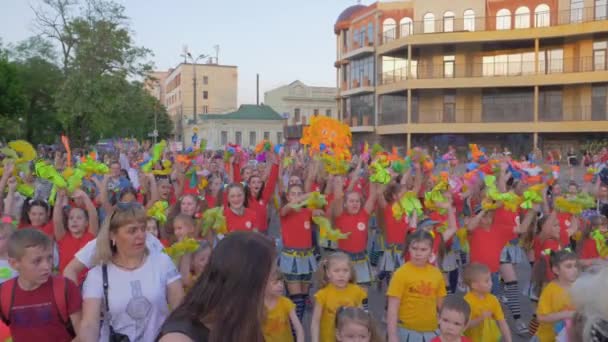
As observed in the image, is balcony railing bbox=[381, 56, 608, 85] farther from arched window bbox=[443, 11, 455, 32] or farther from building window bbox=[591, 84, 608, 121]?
arched window bbox=[443, 11, 455, 32]

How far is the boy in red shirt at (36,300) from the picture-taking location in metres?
3.21

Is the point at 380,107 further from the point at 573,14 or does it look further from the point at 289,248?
the point at 289,248

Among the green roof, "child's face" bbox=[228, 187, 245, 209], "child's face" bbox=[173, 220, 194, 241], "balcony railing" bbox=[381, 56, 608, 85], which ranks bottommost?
"child's face" bbox=[173, 220, 194, 241]

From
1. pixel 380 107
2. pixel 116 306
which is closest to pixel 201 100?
pixel 380 107

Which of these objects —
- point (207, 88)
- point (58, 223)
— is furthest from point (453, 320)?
point (207, 88)

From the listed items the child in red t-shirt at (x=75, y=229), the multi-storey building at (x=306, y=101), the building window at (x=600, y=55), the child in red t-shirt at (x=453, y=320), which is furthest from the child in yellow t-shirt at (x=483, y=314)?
the multi-storey building at (x=306, y=101)

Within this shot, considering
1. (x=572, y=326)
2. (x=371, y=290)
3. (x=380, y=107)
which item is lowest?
(x=371, y=290)

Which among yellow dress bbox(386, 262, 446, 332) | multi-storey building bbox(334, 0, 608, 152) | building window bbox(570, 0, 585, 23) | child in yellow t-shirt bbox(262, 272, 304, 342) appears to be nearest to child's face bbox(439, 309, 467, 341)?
yellow dress bbox(386, 262, 446, 332)

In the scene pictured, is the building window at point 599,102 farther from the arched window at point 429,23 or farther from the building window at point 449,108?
the arched window at point 429,23

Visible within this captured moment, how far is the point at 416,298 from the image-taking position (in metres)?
4.31

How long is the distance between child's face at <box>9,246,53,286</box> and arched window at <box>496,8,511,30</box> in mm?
36898

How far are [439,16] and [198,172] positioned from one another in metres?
31.6

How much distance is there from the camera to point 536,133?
112 ft

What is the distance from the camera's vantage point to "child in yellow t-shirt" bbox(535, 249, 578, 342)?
168 inches
